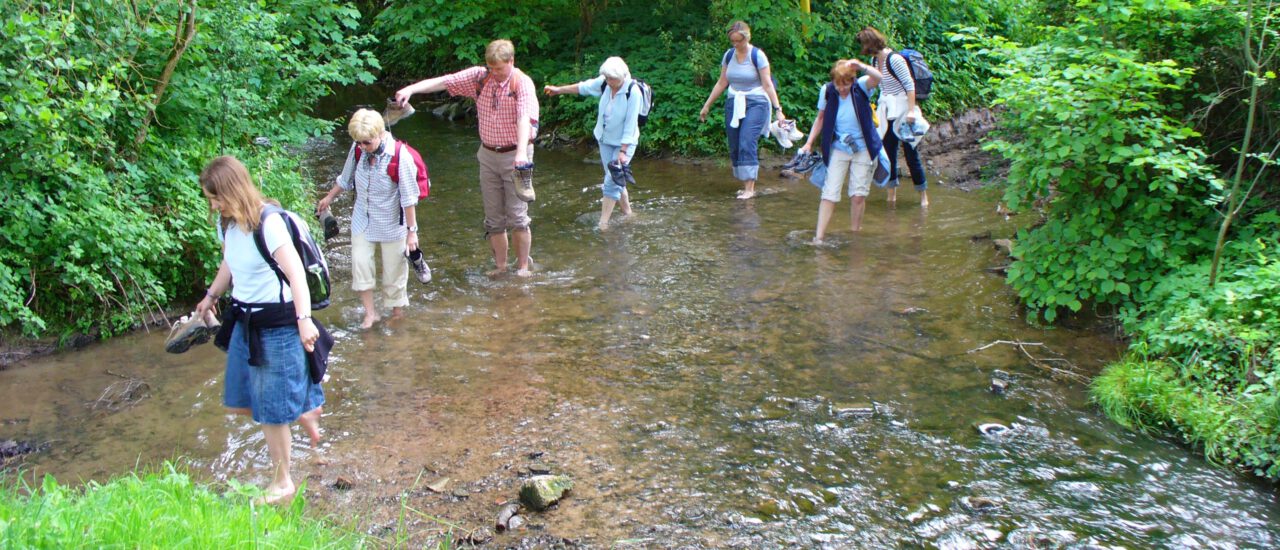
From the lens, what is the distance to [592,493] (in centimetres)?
476

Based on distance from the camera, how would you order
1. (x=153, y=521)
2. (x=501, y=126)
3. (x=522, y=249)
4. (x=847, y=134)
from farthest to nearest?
(x=847, y=134) < (x=522, y=249) < (x=501, y=126) < (x=153, y=521)

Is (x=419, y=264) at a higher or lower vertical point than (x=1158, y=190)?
lower

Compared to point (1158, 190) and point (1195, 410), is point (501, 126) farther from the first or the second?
point (1195, 410)

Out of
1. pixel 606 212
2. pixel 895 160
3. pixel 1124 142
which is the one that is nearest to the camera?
pixel 1124 142

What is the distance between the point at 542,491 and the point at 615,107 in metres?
5.30

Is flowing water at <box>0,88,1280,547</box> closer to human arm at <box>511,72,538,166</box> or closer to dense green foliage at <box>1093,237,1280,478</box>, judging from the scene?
dense green foliage at <box>1093,237,1280,478</box>

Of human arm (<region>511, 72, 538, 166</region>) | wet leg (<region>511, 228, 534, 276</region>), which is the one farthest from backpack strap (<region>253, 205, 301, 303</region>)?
wet leg (<region>511, 228, 534, 276</region>)

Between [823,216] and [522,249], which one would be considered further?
[823,216]

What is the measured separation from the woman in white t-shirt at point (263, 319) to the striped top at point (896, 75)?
6192mm

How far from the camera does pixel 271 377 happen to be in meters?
4.64

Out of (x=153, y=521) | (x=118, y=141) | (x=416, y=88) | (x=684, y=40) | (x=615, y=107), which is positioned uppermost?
(x=684, y=40)

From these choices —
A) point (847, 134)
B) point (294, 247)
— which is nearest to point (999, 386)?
point (847, 134)

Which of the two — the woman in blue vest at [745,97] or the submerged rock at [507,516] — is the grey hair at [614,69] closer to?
the woman in blue vest at [745,97]

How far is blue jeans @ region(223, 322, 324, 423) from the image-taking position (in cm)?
463
